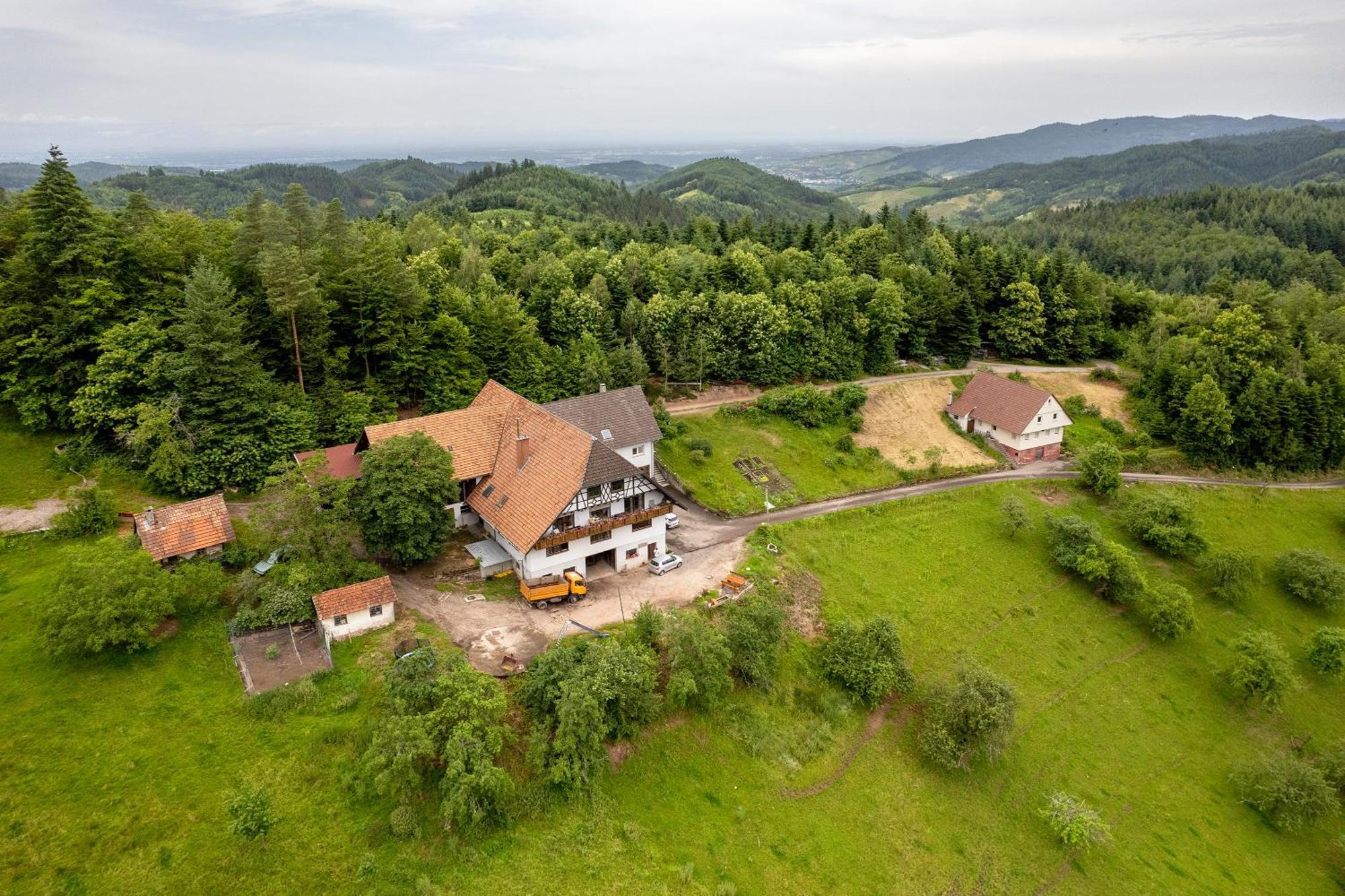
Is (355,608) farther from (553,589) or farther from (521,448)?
(521,448)

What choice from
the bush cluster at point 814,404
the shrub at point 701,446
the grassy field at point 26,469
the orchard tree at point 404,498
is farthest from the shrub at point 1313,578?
the grassy field at point 26,469

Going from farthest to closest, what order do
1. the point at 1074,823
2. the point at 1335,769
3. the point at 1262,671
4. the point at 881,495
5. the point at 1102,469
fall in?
the point at 1102,469
the point at 881,495
the point at 1262,671
the point at 1335,769
the point at 1074,823

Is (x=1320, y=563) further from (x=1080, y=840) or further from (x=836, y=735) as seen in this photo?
(x=836, y=735)

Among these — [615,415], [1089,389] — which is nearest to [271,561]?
[615,415]

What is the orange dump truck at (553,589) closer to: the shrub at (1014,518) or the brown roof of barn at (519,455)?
the brown roof of barn at (519,455)

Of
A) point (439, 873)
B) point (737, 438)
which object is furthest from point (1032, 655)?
point (439, 873)

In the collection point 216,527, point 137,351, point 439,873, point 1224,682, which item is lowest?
point 1224,682
